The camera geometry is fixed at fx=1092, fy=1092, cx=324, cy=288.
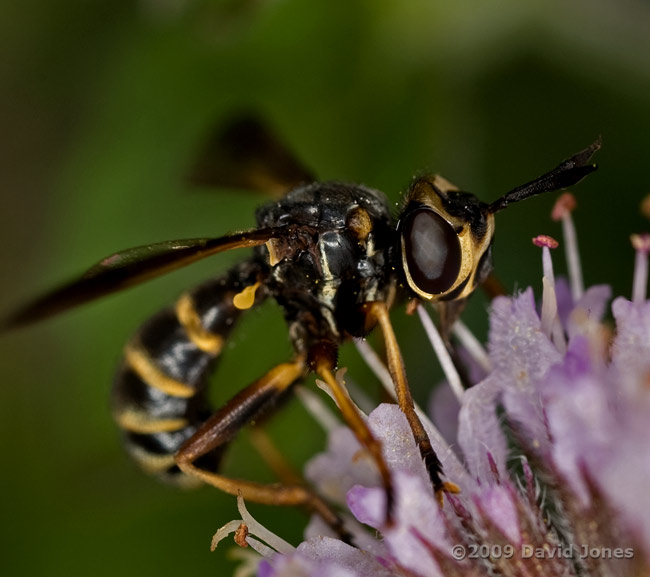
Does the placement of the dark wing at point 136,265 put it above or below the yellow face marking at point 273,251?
below

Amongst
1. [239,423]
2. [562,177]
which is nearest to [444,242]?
[562,177]


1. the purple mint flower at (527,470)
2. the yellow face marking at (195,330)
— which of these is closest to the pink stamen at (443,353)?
the purple mint flower at (527,470)

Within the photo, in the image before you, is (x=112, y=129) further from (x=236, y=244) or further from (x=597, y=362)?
(x=597, y=362)

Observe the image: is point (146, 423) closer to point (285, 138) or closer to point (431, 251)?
point (431, 251)

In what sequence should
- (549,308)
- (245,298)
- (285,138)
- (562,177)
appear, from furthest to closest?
(285,138)
(245,298)
(549,308)
(562,177)

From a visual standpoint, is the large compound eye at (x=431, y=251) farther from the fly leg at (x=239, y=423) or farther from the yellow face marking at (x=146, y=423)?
the yellow face marking at (x=146, y=423)
